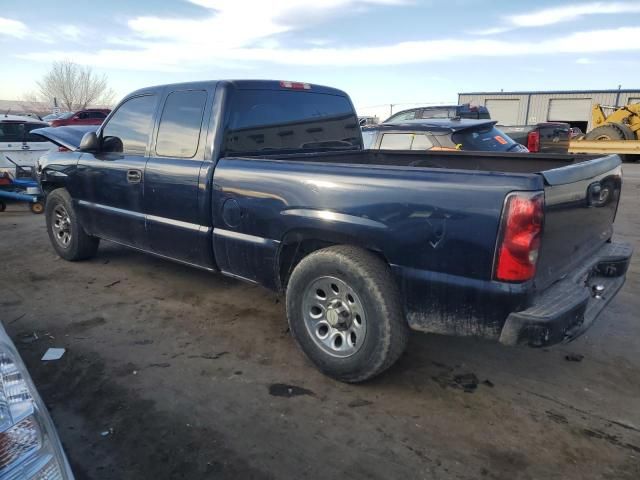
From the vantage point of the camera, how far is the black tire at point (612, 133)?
19.4 meters

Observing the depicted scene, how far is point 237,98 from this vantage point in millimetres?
3764

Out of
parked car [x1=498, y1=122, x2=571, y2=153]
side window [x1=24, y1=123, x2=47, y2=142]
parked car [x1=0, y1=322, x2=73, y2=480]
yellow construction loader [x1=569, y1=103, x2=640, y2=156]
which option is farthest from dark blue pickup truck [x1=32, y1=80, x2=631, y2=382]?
yellow construction loader [x1=569, y1=103, x2=640, y2=156]

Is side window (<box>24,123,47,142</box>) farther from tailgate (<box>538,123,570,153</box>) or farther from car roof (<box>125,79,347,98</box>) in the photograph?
tailgate (<box>538,123,570,153</box>)

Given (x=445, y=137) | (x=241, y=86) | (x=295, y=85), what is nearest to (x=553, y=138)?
(x=445, y=137)

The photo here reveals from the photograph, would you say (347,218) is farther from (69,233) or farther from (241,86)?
(69,233)

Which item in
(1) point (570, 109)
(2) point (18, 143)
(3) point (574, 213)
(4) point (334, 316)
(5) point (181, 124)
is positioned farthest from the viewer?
(1) point (570, 109)

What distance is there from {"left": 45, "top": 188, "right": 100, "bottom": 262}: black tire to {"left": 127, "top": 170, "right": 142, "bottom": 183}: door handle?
1324 millimetres

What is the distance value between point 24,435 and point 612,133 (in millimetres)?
22783

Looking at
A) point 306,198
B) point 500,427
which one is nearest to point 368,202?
point 306,198

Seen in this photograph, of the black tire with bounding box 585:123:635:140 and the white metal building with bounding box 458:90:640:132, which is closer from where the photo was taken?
the black tire with bounding box 585:123:635:140

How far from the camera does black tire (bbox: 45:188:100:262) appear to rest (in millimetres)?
5352

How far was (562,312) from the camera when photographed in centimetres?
245

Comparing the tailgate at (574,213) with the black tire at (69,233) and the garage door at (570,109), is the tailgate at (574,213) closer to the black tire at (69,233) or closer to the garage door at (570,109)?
the black tire at (69,233)

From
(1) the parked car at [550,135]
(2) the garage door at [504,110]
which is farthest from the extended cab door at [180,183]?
(2) the garage door at [504,110]
